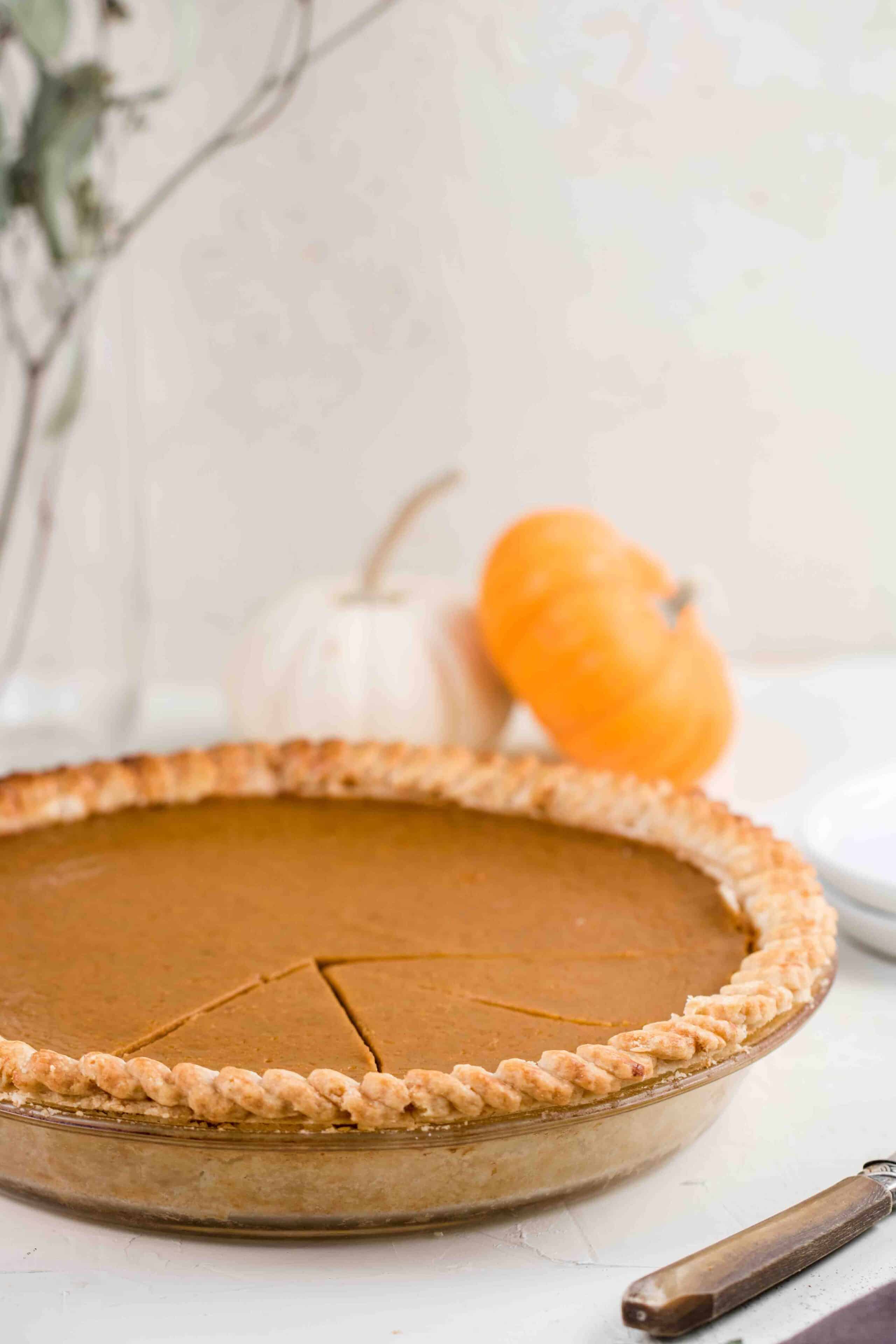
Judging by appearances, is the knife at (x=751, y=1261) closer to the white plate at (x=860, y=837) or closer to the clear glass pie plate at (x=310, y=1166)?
the clear glass pie plate at (x=310, y=1166)

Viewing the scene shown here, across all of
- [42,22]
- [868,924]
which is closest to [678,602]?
[868,924]

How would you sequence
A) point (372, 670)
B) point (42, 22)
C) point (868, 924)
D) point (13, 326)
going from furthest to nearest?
point (372, 670), point (13, 326), point (42, 22), point (868, 924)

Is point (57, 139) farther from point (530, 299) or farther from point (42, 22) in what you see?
point (530, 299)

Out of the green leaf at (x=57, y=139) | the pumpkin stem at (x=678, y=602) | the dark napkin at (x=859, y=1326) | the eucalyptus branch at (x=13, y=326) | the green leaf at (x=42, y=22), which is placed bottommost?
the pumpkin stem at (x=678, y=602)

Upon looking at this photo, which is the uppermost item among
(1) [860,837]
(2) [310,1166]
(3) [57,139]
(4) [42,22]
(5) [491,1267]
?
(4) [42,22]

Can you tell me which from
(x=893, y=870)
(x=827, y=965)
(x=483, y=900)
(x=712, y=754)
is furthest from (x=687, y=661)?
(x=827, y=965)

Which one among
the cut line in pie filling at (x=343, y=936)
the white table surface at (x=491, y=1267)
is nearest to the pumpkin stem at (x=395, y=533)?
the cut line in pie filling at (x=343, y=936)

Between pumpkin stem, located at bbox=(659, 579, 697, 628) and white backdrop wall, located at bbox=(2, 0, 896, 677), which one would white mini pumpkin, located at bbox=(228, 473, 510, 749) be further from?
white backdrop wall, located at bbox=(2, 0, 896, 677)
